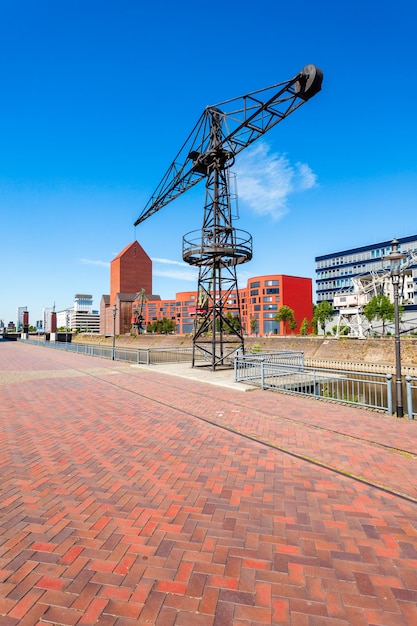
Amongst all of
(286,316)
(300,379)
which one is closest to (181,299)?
(286,316)

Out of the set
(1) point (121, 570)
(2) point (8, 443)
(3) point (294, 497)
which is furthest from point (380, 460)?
(2) point (8, 443)

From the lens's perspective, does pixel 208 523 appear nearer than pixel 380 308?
Yes

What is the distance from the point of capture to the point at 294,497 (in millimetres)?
4020

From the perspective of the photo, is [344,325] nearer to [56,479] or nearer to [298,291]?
[298,291]

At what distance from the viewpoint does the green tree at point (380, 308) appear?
44.3 meters

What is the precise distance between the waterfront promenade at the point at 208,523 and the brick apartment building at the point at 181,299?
74708mm

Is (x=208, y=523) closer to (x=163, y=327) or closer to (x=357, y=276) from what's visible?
(x=357, y=276)

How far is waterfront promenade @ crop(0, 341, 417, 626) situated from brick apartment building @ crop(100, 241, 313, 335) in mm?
74708

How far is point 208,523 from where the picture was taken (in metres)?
3.46

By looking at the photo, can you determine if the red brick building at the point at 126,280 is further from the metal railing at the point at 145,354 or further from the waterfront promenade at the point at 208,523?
the waterfront promenade at the point at 208,523

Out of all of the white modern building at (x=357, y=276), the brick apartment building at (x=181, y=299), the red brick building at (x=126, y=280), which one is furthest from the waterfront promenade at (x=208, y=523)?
the red brick building at (x=126, y=280)

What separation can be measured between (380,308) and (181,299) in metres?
83.0

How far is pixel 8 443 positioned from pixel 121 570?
4318 millimetres

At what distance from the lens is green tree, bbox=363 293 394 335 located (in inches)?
1743
